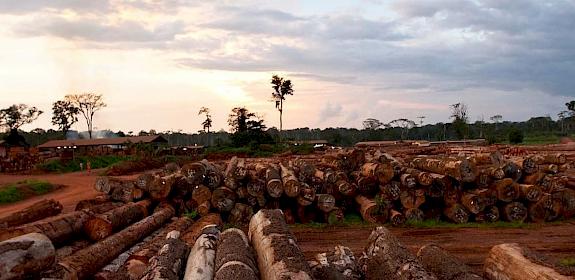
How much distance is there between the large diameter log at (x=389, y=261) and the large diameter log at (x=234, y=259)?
1446 millimetres

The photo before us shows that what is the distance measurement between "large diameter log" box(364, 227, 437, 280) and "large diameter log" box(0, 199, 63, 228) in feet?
26.7

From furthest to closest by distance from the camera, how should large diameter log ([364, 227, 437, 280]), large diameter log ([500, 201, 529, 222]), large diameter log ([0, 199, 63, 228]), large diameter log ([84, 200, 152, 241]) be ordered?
large diameter log ([500, 201, 529, 222]) → large diameter log ([0, 199, 63, 228]) → large diameter log ([84, 200, 152, 241]) → large diameter log ([364, 227, 437, 280])

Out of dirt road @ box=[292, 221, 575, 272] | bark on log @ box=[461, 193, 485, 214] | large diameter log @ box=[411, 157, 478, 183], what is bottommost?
Answer: dirt road @ box=[292, 221, 575, 272]

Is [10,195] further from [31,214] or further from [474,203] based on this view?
[474,203]

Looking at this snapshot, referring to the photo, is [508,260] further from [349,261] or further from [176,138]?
[176,138]

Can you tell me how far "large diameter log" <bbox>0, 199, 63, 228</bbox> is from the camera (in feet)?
36.3

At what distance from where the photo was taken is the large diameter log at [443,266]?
19.3ft

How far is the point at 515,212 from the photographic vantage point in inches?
503

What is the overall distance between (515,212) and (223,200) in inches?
289

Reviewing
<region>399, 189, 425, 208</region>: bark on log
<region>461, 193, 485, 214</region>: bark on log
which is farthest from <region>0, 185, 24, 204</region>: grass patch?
<region>461, 193, 485, 214</region>: bark on log

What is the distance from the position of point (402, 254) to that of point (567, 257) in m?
5.24

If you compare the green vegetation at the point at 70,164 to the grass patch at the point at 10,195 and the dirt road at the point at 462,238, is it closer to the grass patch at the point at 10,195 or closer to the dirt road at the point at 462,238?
the grass patch at the point at 10,195

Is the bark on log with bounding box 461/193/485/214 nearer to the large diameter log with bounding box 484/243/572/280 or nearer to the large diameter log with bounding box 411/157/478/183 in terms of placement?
the large diameter log with bounding box 411/157/478/183

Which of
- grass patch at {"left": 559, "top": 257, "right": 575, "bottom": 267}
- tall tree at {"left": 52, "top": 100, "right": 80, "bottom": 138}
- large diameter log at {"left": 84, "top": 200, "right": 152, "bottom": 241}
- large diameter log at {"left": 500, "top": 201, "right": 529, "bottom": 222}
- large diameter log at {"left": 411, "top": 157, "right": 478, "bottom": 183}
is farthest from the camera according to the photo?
tall tree at {"left": 52, "top": 100, "right": 80, "bottom": 138}
